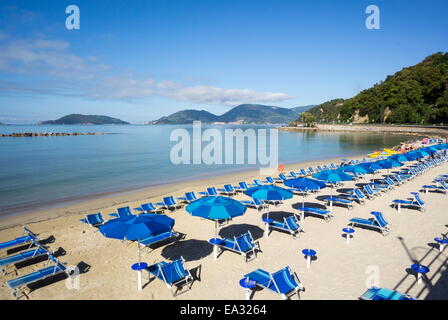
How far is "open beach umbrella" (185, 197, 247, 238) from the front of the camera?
639 centimetres

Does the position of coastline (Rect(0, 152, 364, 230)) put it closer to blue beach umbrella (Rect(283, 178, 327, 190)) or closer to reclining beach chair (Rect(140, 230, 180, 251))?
reclining beach chair (Rect(140, 230, 180, 251))

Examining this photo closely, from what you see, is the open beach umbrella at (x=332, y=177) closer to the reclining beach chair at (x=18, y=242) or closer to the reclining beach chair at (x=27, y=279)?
the reclining beach chair at (x=27, y=279)

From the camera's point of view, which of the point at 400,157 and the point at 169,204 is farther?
the point at 400,157

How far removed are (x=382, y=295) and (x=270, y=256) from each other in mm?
2923

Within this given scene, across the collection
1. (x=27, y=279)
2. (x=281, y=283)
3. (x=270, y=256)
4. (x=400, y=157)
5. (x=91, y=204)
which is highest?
(x=400, y=157)

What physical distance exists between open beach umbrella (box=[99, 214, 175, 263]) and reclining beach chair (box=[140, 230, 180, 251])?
6.66 ft

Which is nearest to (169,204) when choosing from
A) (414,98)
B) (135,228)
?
(135,228)

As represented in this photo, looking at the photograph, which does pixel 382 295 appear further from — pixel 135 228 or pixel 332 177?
pixel 332 177

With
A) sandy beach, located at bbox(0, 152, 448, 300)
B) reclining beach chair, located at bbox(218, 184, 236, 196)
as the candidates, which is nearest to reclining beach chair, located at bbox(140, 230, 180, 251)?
sandy beach, located at bbox(0, 152, 448, 300)

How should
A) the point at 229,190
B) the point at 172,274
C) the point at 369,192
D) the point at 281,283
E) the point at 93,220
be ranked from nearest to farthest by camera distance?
the point at 281,283 → the point at 172,274 → the point at 93,220 → the point at 369,192 → the point at 229,190

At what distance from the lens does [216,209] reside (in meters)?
6.51

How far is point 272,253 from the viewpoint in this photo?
7473 millimetres
